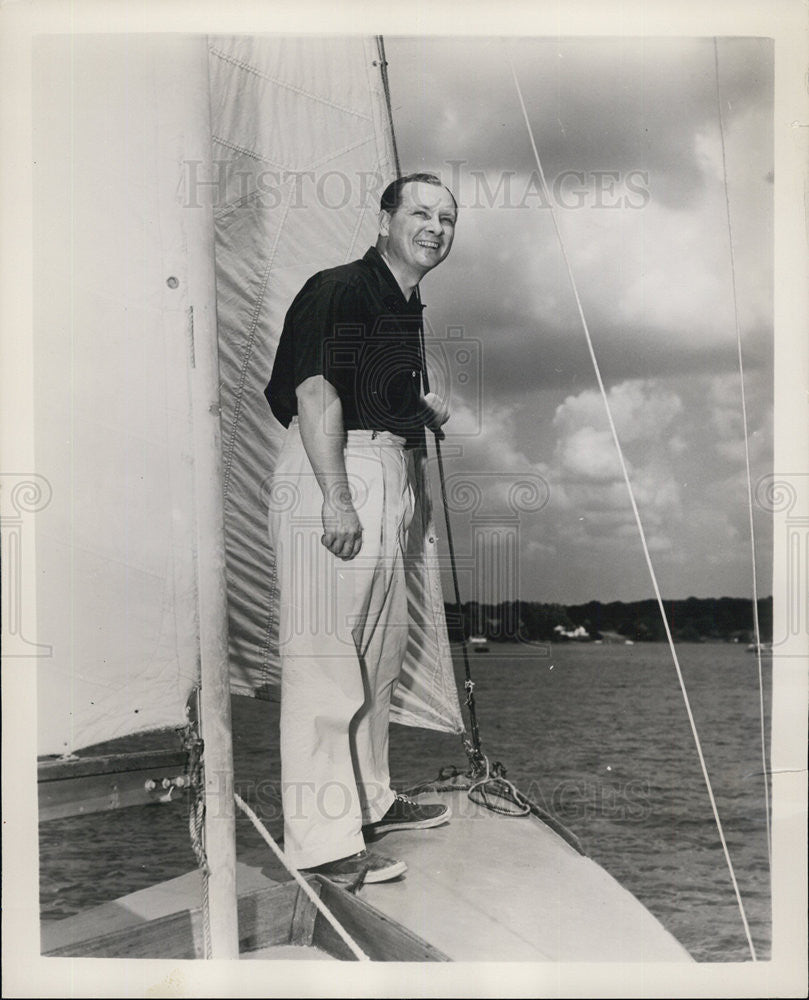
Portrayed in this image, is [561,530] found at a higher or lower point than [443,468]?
lower

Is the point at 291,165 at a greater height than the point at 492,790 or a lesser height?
greater

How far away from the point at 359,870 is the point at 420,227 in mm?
1449

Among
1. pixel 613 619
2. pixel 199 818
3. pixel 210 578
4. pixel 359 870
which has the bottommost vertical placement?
pixel 359 870

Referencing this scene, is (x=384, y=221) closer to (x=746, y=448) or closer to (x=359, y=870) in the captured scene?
(x=746, y=448)

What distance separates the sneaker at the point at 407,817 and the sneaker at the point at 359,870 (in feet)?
0.30

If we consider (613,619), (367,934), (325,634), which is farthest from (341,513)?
(613,619)

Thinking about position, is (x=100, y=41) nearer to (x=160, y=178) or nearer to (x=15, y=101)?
(x=15, y=101)

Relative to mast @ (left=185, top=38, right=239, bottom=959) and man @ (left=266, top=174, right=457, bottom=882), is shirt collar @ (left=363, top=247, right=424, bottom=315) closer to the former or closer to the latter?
man @ (left=266, top=174, right=457, bottom=882)

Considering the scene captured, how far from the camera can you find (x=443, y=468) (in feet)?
7.10

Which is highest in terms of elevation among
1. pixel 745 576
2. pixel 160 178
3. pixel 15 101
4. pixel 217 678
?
pixel 15 101

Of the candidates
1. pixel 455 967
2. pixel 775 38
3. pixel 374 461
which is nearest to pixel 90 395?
pixel 374 461

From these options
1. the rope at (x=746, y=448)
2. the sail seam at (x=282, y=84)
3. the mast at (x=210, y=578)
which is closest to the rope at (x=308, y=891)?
the mast at (x=210, y=578)

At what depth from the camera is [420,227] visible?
2.10 metres

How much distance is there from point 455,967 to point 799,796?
0.86m
